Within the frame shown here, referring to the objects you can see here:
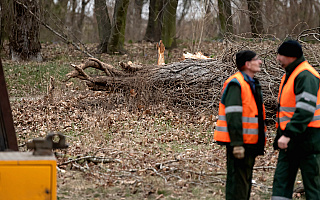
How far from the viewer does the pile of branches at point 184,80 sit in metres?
10.3

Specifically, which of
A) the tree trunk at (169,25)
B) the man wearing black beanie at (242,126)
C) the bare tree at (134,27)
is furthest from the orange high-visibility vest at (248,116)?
the bare tree at (134,27)

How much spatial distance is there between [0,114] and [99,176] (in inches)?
70.3

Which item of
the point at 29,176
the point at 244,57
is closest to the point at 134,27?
the point at 244,57

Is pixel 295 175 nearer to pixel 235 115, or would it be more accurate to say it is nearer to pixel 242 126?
pixel 242 126

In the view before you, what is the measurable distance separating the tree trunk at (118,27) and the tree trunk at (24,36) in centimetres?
380

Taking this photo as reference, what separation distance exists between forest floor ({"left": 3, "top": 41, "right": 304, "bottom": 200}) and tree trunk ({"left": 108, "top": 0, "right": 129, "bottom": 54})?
8.64m

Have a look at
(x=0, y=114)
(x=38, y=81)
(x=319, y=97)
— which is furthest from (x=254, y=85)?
(x=38, y=81)

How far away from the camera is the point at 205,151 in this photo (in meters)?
7.67

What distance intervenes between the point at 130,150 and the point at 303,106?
3.94 m

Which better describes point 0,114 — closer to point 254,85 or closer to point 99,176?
point 99,176

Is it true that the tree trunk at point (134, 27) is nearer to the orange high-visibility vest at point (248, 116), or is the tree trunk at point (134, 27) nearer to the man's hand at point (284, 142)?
the orange high-visibility vest at point (248, 116)

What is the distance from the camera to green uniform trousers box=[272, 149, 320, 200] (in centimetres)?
441

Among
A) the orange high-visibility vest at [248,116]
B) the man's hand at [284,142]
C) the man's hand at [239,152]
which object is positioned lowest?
the man's hand at [239,152]

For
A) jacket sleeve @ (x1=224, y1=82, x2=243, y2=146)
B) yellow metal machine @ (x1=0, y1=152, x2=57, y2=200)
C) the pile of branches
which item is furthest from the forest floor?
yellow metal machine @ (x1=0, y1=152, x2=57, y2=200)
